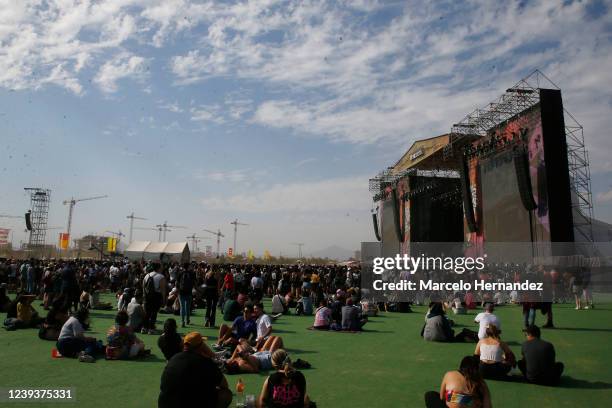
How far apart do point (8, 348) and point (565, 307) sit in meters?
18.9

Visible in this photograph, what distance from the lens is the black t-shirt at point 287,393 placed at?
4660mm

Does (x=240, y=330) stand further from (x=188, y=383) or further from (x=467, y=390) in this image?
(x=467, y=390)

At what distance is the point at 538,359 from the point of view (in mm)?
6613

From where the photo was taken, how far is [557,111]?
2370 cm

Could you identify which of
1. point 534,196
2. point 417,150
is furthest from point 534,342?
point 417,150

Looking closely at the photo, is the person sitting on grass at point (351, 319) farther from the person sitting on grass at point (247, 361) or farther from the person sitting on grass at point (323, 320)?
the person sitting on grass at point (247, 361)

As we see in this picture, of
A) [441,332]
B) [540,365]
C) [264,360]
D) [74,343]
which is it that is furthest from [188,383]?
[441,332]

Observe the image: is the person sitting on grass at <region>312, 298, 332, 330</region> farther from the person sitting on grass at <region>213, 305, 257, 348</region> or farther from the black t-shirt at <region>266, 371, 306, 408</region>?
the black t-shirt at <region>266, 371, 306, 408</region>

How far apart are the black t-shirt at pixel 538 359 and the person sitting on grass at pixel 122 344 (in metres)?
6.31

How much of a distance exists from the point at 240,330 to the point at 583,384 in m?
5.76

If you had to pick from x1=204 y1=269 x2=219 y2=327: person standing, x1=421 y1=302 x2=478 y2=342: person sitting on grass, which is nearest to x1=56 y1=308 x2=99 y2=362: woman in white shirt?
x1=204 y1=269 x2=219 y2=327: person standing

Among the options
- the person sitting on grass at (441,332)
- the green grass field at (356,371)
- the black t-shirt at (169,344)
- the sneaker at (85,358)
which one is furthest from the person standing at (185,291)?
the person sitting on grass at (441,332)

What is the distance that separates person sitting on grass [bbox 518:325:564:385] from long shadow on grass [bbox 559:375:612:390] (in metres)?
0.12

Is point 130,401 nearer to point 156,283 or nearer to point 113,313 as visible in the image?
point 156,283
